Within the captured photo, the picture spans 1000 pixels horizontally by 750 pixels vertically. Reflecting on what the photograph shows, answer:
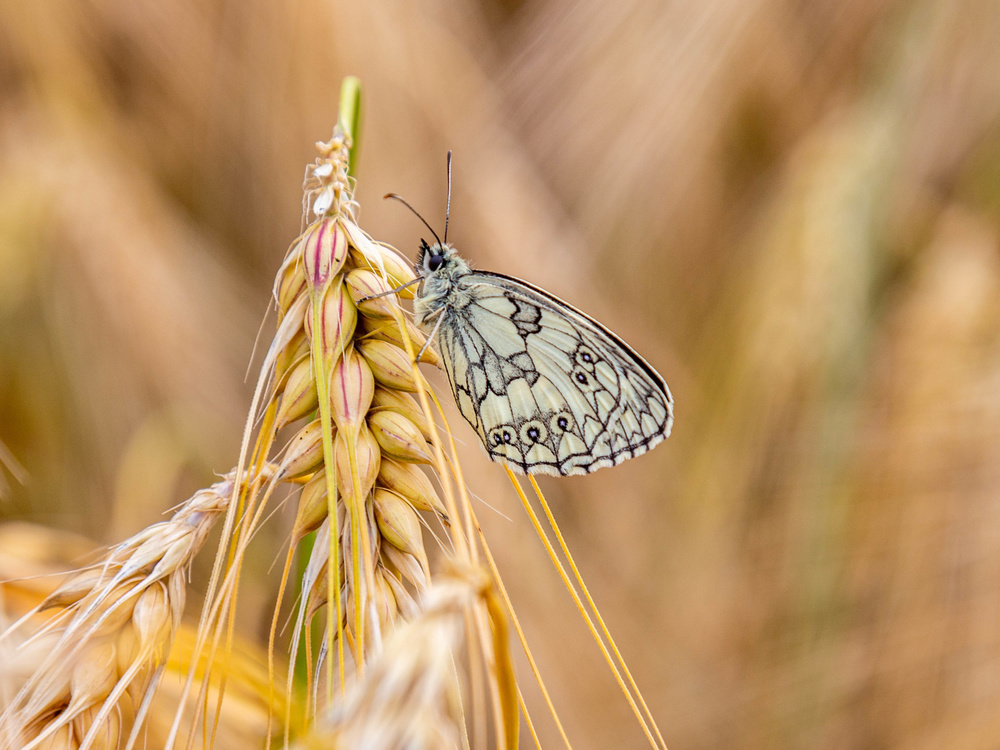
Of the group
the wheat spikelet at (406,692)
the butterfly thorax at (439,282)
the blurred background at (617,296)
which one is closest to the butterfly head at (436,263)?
the butterfly thorax at (439,282)

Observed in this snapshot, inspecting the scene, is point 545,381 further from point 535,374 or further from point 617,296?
point 617,296

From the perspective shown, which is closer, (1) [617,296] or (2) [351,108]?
(2) [351,108]

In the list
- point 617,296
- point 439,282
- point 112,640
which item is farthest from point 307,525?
point 617,296

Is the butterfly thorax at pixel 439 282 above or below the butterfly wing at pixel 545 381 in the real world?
above

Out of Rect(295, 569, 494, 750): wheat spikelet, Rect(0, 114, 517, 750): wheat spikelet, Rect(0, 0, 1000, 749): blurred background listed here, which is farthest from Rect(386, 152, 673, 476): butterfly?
Rect(295, 569, 494, 750): wheat spikelet

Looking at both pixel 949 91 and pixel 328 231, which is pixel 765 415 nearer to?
pixel 949 91

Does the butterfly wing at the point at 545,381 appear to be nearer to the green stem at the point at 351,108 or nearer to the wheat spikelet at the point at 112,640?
the green stem at the point at 351,108

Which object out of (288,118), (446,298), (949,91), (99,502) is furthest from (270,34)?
(949,91)

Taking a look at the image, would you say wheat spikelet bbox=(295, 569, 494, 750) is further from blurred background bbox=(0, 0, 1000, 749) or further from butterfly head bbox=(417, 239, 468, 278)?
blurred background bbox=(0, 0, 1000, 749)
